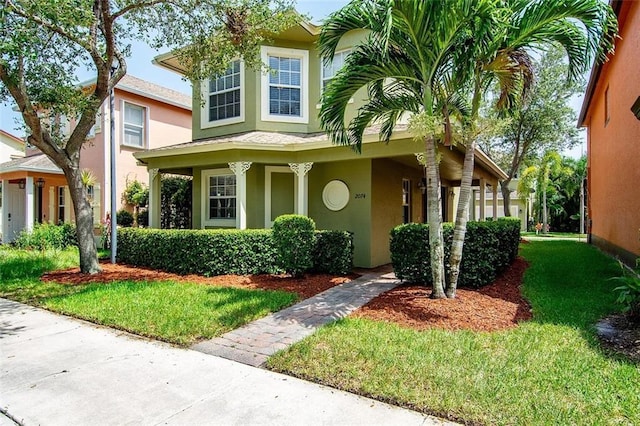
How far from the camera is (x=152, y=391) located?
3.63m

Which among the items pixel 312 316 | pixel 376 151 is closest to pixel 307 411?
pixel 312 316

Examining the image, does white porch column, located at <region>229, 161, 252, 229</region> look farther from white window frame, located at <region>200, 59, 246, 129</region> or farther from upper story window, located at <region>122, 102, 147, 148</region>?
upper story window, located at <region>122, 102, 147, 148</region>

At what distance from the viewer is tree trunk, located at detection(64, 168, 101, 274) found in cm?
909

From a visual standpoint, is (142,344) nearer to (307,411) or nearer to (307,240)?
(307,411)

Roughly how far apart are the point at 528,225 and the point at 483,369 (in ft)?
104

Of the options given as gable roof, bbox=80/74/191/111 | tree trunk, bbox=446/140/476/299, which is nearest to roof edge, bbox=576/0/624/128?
tree trunk, bbox=446/140/476/299

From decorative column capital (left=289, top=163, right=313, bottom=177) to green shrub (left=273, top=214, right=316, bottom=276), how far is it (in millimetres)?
2094

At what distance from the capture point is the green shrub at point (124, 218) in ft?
47.3

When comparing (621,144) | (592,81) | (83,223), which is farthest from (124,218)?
(592,81)

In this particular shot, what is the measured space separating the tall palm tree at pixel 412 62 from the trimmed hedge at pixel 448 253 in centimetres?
91

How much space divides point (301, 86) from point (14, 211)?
51.2 feet

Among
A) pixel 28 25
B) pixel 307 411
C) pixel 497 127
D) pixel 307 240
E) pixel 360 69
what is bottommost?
pixel 307 411

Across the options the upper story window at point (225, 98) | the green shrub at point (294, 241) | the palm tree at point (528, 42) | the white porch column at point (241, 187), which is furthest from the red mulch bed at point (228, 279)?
the upper story window at point (225, 98)

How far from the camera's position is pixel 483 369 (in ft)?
12.4
